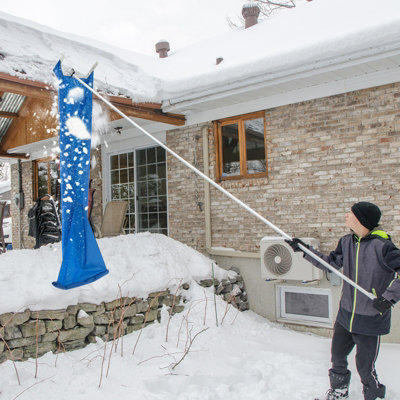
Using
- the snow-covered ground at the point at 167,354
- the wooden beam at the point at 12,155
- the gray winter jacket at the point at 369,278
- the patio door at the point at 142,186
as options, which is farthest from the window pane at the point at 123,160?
the gray winter jacket at the point at 369,278

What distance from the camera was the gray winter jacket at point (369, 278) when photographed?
128 inches

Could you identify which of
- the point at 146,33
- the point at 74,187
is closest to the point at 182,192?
the point at 74,187

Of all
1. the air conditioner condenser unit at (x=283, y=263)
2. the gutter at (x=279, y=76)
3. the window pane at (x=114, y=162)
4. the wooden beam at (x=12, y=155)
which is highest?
the gutter at (x=279, y=76)

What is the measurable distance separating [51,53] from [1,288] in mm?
3490

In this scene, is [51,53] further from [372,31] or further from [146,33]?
[146,33]

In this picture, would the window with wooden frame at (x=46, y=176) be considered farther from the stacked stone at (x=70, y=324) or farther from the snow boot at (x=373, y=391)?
the snow boot at (x=373, y=391)

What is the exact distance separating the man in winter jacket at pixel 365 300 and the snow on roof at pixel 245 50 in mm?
2690

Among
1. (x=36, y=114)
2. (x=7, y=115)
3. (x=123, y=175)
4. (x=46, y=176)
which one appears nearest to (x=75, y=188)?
(x=123, y=175)

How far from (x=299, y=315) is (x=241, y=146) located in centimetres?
285

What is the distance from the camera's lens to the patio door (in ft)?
28.1

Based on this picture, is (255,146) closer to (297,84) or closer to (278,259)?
(297,84)

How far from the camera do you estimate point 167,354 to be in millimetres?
4590

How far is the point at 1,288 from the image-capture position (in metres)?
4.39

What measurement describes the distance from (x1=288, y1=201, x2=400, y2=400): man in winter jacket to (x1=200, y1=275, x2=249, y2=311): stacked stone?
2751 mm
